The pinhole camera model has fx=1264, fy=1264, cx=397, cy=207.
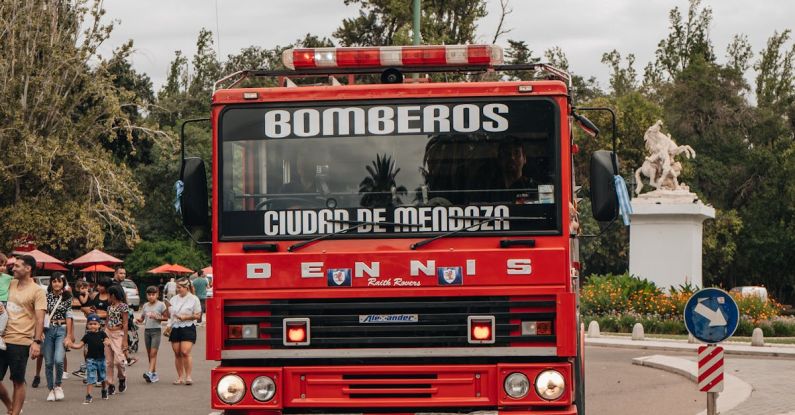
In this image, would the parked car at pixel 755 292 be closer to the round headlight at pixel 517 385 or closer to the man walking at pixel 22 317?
the man walking at pixel 22 317

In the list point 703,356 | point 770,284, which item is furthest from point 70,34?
point 770,284

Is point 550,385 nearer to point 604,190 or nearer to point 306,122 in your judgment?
point 604,190

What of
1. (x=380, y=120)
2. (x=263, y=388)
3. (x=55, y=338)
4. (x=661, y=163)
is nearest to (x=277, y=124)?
(x=380, y=120)

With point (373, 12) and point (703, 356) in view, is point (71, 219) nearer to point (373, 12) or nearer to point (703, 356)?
point (373, 12)

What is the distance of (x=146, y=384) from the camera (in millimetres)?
19000

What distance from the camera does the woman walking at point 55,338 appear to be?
1667cm

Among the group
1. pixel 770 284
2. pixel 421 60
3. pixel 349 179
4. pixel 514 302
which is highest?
pixel 421 60

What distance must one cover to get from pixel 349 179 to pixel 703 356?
444 centimetres

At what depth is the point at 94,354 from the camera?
16.7 meters

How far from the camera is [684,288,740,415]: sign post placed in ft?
37.3

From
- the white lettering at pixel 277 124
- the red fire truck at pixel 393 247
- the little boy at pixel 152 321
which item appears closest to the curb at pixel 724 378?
the red fire truck at pixel 393 247

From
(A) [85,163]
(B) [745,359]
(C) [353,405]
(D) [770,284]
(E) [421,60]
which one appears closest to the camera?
(C) [353,405]

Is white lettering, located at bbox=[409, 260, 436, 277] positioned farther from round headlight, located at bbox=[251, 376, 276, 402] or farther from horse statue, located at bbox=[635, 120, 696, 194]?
horse statue, located at bbox=[635, 120, 696, 194]

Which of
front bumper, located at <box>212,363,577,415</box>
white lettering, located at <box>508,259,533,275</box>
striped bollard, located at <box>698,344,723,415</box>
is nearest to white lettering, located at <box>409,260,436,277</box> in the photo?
white lettering, located at <box>508,259,533,275</box>
